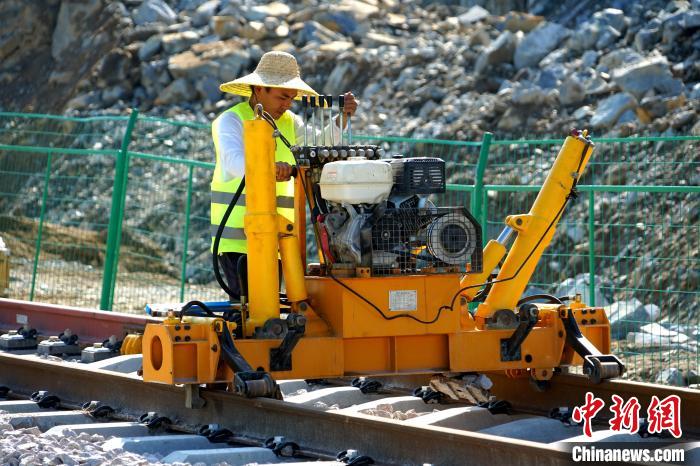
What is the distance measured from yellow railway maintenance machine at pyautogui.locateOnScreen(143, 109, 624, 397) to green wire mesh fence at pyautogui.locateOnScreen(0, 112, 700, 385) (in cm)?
335

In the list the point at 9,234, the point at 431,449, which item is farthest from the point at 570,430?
the point at 9,234

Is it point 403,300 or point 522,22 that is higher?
point 522,22

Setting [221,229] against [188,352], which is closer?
[188,352]

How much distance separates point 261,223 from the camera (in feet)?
24.0

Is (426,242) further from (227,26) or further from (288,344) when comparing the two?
(227,26)

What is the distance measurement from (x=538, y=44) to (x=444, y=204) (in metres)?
9.36

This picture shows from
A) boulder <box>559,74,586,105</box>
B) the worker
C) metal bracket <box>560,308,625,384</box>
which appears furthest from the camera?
boulder <box>559,74,586,105</box>

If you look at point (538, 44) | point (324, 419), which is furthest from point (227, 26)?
point (324, 419)

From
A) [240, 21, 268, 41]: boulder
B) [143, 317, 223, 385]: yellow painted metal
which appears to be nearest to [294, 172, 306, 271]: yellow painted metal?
[143, 317, 223, 385]: yellow painted metal

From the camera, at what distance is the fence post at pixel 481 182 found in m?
11.9

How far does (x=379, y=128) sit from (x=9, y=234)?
7294 mm

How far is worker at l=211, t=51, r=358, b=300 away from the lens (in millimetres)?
7973

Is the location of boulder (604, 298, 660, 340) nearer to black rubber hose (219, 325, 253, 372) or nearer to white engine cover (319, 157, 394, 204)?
white engine cover (319, 157, 394, 204)

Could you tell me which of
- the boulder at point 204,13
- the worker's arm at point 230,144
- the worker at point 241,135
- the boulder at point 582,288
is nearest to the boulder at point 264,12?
the boulder at point 204,13
